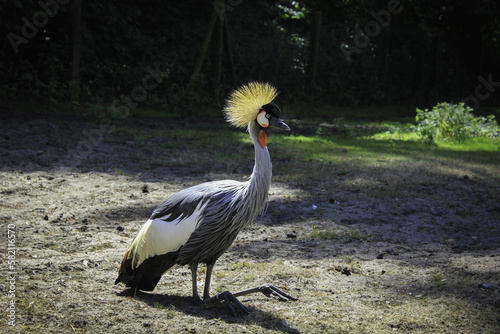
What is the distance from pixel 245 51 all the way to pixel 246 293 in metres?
13.7

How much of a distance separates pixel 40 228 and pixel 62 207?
70 centimetres

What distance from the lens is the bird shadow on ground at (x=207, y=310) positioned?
3314mm

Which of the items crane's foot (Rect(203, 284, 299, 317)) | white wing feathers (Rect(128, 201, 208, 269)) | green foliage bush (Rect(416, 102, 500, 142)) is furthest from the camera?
green foliage bush (Rect(416, 102, 500, 142))

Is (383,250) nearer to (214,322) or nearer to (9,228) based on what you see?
(214,322)

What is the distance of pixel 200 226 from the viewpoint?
3.59 meters

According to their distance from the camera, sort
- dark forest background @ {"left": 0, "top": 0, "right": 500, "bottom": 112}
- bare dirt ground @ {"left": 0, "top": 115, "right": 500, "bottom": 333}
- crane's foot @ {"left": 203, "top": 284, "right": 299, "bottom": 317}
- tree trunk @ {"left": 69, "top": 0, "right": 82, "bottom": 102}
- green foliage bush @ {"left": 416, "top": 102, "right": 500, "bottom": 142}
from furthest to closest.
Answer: dark forest background @ {"left": 0, "top": 0, "right": 500, "bottom": 112} → tree trunk @ {"left": 69, "top": 0, "right": 82, "bottom": 102} → green foliage bush @ {"left": 416, "top": 102, "right": 500, "bottom": 142} → crane's foot @ {"left": 203, "top": 284, "right": 299, "bottom": 317} → bare dirt ground @ {"left": 0, "top": 115, "right": 500, "bottom": 333}

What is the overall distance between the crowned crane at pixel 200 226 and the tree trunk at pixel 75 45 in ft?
31.0

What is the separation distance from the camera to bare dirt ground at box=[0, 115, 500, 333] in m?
3.29

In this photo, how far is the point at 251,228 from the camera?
5312mm

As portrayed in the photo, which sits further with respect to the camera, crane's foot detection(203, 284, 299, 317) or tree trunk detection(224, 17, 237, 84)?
tree trunk detection(224, 17, 237, 84)

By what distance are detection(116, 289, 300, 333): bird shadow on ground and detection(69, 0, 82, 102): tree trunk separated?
9.51 meters

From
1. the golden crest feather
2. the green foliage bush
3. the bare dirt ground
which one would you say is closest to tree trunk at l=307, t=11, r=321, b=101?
the green foliage bush

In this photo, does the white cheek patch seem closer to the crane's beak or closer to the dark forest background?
the crane's beak

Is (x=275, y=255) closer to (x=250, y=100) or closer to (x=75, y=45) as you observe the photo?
(x=250, y=100)
